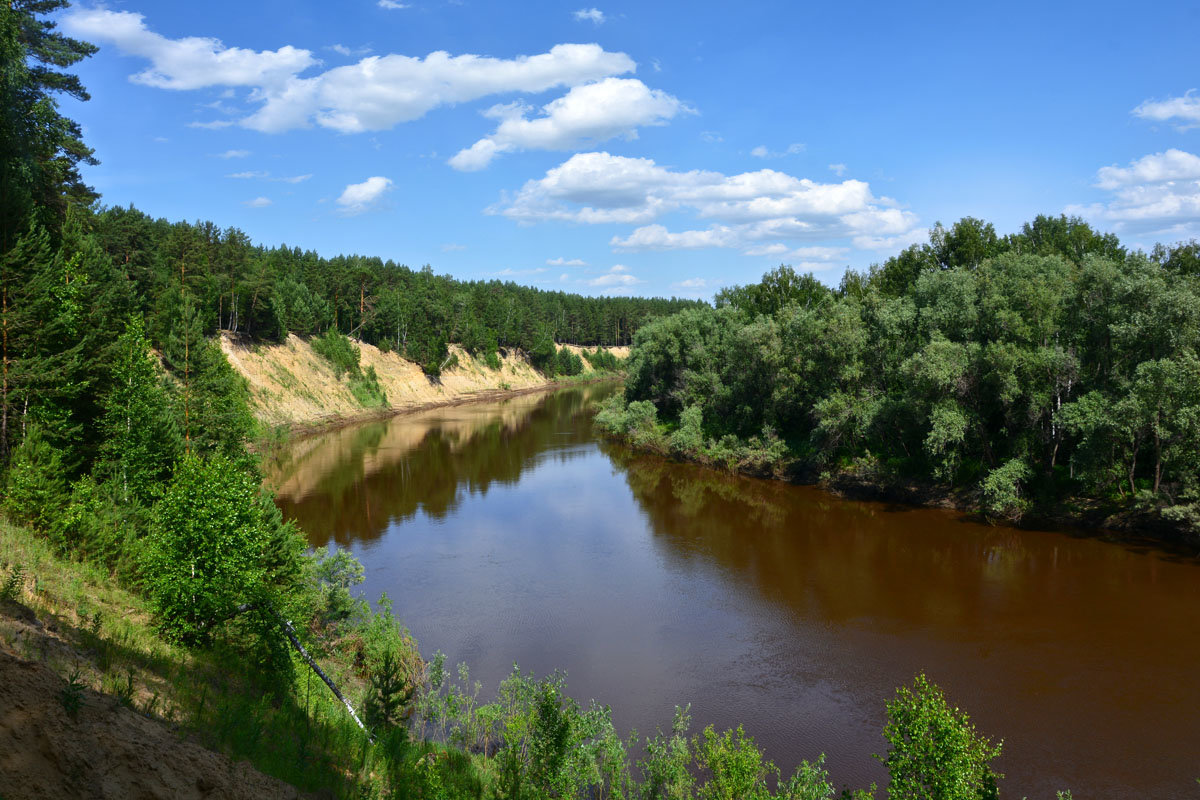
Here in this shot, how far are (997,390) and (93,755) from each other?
125 ft

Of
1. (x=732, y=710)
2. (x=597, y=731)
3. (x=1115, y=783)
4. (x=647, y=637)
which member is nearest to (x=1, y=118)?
(x=597, y=731)

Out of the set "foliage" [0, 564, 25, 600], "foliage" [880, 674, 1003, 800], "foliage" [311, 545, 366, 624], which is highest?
"foliage" [0, 564, 25, 600]

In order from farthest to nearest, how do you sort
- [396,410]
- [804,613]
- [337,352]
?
[396,410], [337,352], [804,613]

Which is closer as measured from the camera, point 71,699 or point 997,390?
point 71,699

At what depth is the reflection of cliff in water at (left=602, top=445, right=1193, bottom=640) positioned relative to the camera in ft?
83.7

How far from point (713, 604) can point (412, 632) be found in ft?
37.2

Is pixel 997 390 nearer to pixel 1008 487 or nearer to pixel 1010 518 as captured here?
pixel 1008 487

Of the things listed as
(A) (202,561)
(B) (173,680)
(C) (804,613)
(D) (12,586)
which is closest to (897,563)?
(C) (804,613)

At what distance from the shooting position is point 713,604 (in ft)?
88.3

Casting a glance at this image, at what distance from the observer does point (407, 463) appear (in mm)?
55312

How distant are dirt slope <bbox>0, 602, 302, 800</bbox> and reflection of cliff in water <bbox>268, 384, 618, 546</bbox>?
85.9 feet

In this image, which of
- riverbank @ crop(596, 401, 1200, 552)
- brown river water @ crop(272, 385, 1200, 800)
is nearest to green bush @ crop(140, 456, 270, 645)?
brown river water @ crop(272, 385, 1200, 800)

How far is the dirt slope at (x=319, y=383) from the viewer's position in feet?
217

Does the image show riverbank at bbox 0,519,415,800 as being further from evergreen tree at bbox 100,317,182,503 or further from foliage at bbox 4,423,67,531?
evergreen tree at bbox 100,317,182,503
